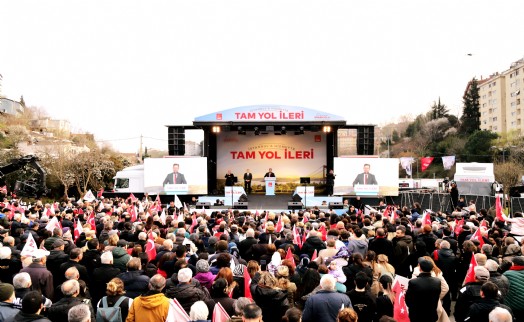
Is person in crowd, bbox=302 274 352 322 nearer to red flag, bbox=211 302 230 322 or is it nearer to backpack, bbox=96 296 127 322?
red flag, bbox=211 302 230 322

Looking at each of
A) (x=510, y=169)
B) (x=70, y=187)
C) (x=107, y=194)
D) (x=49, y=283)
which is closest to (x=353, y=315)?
(x=49, y=283)

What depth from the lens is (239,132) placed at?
2512cm

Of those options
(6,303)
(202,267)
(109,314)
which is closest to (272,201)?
(202,267)

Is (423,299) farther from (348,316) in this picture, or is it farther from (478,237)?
(478,237)

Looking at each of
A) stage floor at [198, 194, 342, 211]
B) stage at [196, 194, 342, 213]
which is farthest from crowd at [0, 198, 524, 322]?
stage floor at [198, 194, 342, 211]

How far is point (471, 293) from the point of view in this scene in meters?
4.69

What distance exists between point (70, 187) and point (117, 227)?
2550cm

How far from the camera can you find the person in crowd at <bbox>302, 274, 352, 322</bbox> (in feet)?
13.6

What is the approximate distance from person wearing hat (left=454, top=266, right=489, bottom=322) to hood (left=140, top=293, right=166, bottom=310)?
322 centimetres

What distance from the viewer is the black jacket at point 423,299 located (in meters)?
4.91

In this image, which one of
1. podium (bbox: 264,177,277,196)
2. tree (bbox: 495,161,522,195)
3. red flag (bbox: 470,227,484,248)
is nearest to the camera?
red flag (bbox: 470,227,484,248)

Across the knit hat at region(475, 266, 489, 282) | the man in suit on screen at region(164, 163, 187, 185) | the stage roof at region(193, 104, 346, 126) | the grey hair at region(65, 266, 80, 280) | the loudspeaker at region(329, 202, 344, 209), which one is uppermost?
the stage roof at region(193, 104, 346, 126)

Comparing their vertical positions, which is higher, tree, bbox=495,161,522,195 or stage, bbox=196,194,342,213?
tree, bbox=495,161,522,195

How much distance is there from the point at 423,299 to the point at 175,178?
61.7 ft
